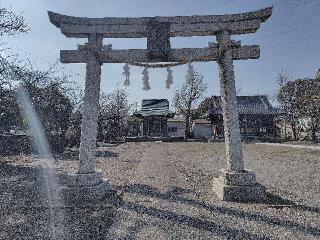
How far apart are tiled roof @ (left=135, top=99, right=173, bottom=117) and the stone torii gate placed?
116 feet

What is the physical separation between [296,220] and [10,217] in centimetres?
581

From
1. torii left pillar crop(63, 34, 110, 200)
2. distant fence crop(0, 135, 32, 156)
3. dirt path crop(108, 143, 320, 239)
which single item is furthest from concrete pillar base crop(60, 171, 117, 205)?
distant fence crop(0, 135, 32, 156)

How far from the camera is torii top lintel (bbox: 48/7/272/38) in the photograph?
8.18 metres

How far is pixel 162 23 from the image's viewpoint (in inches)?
323

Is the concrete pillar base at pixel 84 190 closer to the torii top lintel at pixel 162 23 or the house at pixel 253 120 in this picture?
the torii top lintel at pixel 162 23

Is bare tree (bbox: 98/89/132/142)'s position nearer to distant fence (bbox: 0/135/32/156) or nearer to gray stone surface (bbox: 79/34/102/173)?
distant fence (bbox: 0/135/32/156)

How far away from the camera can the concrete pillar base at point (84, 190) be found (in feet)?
23.9

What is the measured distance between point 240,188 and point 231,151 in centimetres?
101

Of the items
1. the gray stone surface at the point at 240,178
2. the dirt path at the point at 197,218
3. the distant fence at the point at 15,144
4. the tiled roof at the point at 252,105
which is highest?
the tiled roof at the point at 252,105

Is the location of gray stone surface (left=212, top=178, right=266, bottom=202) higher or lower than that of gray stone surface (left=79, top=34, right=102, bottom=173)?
lower

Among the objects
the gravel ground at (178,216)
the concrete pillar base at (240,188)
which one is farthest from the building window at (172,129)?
the concrete pillar base at (240,188)

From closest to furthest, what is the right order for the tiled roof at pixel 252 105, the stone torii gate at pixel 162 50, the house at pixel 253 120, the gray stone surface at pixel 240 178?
the gray stone surface at pixel 240 178
the stone torii gate at pixel 162 50
the house at pixel 253 120
the tiled roof at pixel 252 105

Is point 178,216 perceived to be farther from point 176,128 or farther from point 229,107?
point 176,128

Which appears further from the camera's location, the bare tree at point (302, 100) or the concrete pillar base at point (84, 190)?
the bare tree at point (302, 100)
